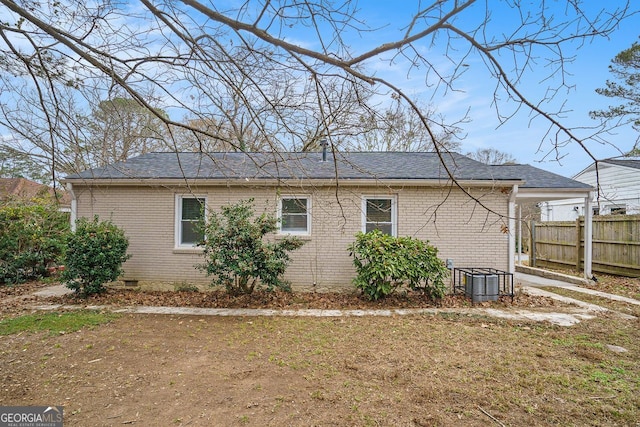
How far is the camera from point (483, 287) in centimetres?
738

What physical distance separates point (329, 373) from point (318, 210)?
16.0 ft

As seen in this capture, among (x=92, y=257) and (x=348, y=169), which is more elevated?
(x=348, y=169)

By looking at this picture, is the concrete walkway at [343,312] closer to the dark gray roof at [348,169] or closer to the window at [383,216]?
the window at [383,216]

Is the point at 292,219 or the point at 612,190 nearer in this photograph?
the point at 292,219

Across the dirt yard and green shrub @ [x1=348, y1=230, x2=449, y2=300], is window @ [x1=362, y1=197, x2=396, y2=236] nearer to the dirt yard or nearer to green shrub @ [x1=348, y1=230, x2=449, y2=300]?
green shrub @ [x1=348, y1=230, x2=449, y2=300]

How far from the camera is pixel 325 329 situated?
18.3 ft

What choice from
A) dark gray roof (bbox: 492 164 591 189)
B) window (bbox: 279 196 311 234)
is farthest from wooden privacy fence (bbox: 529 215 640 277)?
window (bbox: 279 196 311 234)

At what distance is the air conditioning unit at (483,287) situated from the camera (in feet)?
24.1

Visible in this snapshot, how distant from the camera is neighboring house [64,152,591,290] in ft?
26.4

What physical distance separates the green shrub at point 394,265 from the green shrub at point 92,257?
5333mm

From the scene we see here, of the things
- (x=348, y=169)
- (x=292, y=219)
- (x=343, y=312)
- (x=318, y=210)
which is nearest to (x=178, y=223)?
(x=292, y=219)

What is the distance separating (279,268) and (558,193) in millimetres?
→ 7769

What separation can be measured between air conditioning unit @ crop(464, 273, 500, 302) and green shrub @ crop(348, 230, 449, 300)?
63 cm

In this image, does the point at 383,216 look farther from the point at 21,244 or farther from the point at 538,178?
the point at 21,244
